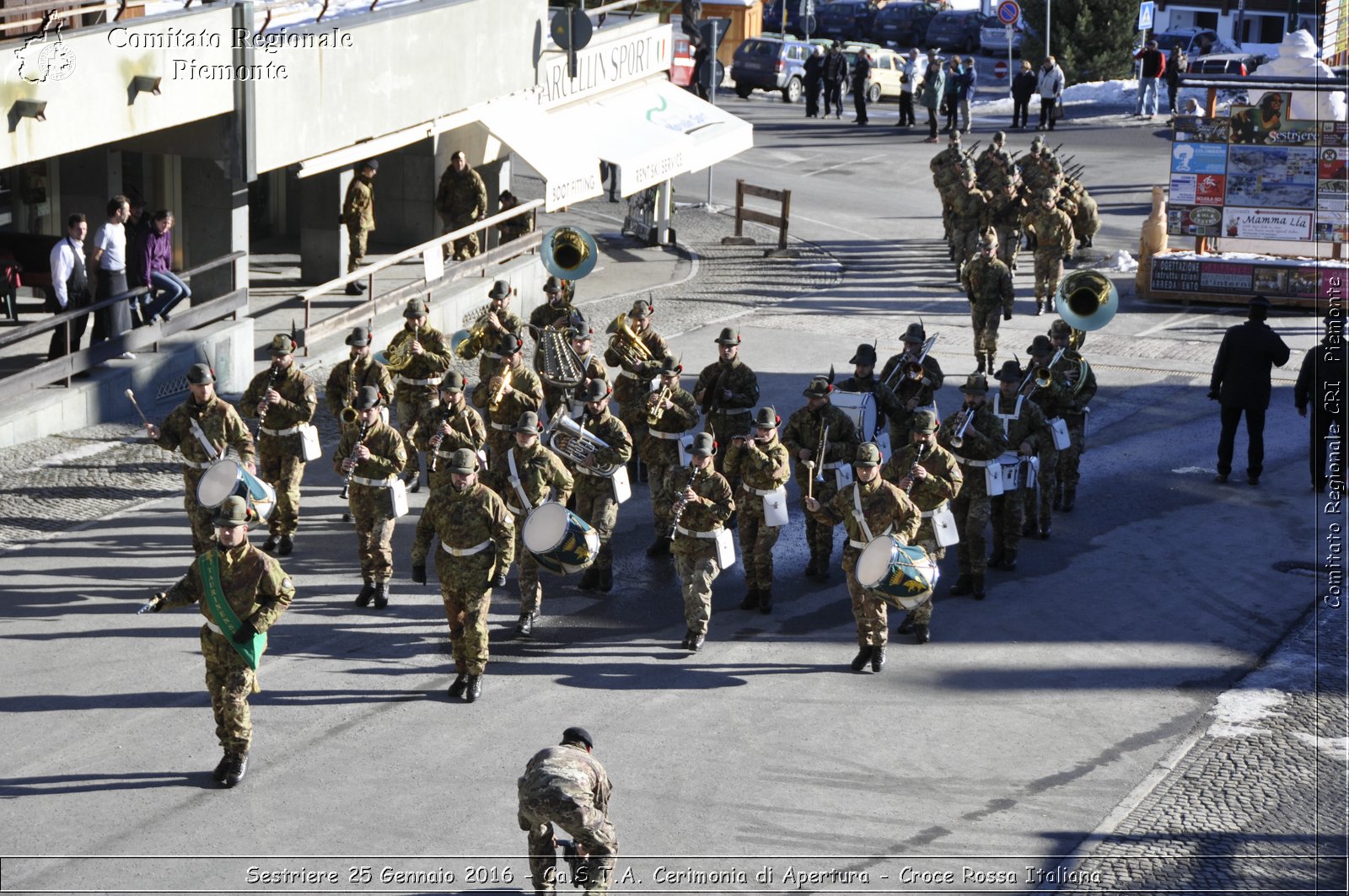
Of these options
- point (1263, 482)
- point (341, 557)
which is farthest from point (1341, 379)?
point (341, 557)

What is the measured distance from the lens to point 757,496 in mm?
14352

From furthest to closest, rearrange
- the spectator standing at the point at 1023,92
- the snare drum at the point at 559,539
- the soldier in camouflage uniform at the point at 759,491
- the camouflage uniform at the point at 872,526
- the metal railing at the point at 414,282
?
the spectator standing at the point at 1023,92, the metal railing at the point at 414,282, the soldier in camouflage uniform at the point at 759,491, the camouflage uniform at the point at 872,526, the snare drum at the point at 559,539

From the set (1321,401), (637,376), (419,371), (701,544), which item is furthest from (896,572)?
(1321,401)

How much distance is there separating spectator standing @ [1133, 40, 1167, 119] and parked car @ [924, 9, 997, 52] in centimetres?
1095

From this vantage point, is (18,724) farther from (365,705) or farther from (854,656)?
(854,656)

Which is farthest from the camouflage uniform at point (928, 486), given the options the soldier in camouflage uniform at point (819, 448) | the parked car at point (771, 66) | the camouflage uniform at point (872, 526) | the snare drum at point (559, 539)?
the parked car at point (771, 66)

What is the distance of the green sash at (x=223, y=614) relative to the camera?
35.8ft

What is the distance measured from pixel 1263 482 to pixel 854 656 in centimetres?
682

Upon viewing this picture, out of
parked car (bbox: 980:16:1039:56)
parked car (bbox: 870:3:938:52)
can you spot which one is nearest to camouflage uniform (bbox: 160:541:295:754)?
parked car (bbox: 980:16:1039:56)

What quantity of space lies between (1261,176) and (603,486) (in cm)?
1537

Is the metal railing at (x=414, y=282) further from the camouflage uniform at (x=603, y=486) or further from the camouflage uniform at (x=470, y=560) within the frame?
the camouflage uniform at (x=470, y=560)

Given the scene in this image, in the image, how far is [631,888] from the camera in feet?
33.1

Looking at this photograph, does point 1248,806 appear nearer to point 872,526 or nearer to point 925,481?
point 872,526

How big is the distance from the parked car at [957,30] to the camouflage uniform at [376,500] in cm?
4265
